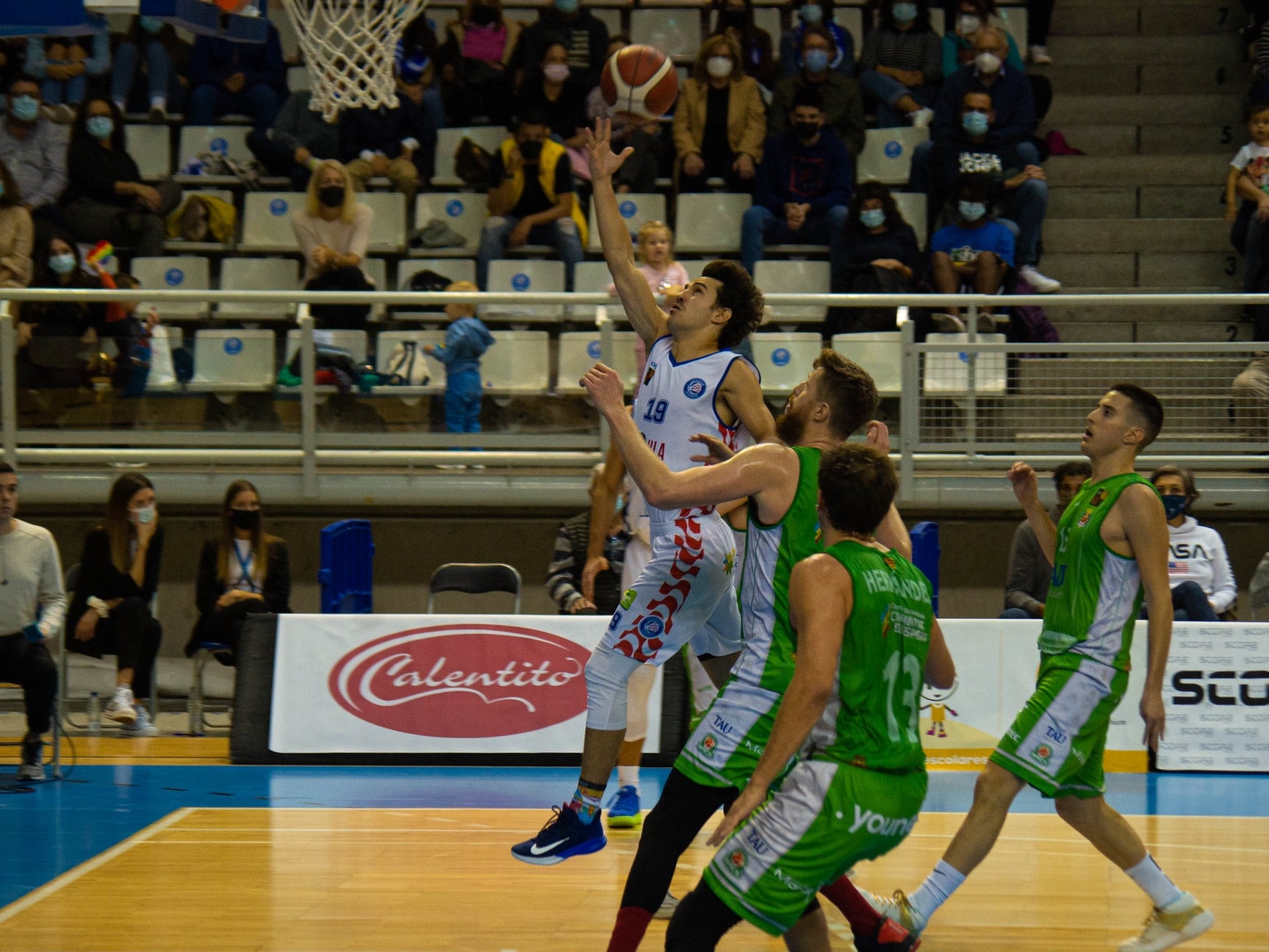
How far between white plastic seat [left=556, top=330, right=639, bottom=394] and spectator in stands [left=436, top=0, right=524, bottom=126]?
14.1ft

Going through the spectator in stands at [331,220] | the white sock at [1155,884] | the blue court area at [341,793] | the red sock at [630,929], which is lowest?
the blue court area at [341,793]

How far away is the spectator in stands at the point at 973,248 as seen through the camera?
457 inches

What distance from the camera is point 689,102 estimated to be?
1324 centimetres

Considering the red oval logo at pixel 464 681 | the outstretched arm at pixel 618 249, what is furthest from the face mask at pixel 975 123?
the outstretched arm at pixel 618 249

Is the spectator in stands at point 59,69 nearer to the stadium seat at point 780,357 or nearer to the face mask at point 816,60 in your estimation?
the face mask at point 816,60

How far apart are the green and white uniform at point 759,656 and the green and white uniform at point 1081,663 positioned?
1.04m

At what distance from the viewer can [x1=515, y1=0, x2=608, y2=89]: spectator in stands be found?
1375 cm

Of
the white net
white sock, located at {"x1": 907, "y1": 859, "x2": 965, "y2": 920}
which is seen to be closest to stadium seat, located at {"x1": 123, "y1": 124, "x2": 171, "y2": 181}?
the white net

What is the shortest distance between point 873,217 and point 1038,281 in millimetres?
1368

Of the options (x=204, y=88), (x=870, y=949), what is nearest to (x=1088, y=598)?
(x=870, y=949)

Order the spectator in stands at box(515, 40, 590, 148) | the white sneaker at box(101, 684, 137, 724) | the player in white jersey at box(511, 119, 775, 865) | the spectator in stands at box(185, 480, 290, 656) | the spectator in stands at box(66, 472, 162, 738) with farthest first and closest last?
the spectator in stands at box(515, 40, 590, 148), the spectator in stands at box(185, 480, 290, 656), the spectator in stands at box(66, 472, 162, 738), the white sneaker at box(101, 684, 137, 724), the player in white jersey at box(511, 119, 775, 865)

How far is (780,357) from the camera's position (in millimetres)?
10711

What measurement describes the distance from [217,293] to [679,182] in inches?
176

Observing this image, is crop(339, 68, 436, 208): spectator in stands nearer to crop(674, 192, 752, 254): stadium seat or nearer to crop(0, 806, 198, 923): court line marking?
crop(674, 192, 752, 254): stadium seat
